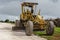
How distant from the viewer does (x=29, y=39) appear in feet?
60.8

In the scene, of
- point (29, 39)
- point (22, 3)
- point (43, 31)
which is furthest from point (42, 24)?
point (29, 39)

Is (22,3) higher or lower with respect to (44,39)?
higher

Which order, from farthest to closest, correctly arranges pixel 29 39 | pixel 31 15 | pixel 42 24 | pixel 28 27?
pixel 31 15
pixel 42 24
pixel 28 27
pixel 29 39

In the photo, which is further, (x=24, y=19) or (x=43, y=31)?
(x=24, y=19)

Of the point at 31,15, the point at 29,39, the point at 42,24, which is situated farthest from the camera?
the point at 31,15

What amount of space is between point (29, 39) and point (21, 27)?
8.68 meters

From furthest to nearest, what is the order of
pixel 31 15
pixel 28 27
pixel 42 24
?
1. pixel 31 15
2. pixel 42 24
3. pixel 28 27

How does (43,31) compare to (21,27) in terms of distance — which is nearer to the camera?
(43,31)

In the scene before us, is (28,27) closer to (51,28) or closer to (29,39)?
(51,28)

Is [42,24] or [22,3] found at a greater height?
[22,3]

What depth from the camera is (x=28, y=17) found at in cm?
2723

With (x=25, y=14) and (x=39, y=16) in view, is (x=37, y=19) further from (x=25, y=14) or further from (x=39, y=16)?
(x=25, y=14)

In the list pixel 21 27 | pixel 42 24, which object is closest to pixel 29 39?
pixel 42 24

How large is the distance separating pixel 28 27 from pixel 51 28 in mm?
2007
